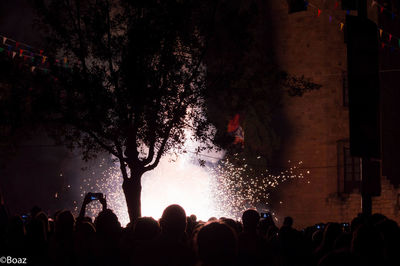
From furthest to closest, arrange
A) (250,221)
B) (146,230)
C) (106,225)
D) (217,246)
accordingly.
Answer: (106,225) → (250,221) → (146,230) → (217,246)

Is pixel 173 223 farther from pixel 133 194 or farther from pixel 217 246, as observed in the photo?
pixel 133 194

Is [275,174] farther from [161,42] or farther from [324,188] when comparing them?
[161,42]

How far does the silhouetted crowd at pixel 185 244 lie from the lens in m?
4.16

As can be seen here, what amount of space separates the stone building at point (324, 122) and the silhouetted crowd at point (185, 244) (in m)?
21.2

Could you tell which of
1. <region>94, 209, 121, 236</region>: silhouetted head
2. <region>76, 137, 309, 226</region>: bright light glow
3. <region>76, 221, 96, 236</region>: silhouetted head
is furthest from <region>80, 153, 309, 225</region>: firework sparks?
<region>76, 221, 96, 236</region>: silhouetted head

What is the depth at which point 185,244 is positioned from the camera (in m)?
5.12

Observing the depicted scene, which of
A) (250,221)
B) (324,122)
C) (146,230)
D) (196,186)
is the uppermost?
(324,122)

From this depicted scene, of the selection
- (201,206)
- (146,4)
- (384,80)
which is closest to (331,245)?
(146,4)

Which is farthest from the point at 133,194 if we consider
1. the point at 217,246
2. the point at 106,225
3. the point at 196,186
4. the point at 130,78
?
the point at 196,186

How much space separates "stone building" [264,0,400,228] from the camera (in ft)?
95.9

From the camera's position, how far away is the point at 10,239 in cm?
721

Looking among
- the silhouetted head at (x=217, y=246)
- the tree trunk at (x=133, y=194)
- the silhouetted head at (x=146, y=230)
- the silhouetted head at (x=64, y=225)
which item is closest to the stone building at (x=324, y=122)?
the tree trunk at (x=133, y=194)

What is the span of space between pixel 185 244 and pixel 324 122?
26056mm

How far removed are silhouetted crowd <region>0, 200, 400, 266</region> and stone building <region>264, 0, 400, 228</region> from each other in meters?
21.2
